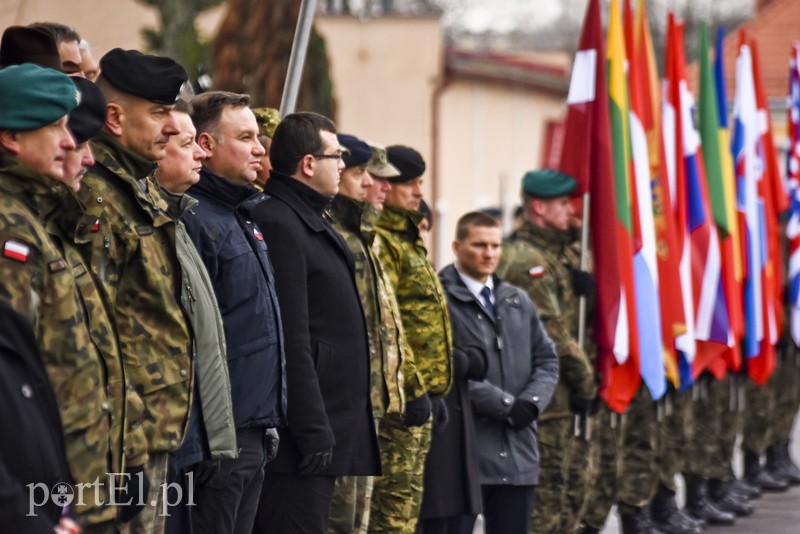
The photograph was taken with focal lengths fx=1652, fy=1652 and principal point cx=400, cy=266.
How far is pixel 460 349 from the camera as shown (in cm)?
779

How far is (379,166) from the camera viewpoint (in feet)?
24.0

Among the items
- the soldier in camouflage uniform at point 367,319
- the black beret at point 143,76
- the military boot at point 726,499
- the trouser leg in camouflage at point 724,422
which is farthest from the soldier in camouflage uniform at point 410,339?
the military boot at point 726,499

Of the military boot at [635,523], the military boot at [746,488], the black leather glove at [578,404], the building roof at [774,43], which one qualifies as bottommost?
the military boot at [635,523]

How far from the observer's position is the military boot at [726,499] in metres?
11.7

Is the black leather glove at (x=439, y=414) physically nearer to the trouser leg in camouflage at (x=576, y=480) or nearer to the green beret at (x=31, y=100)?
the trouser leg in camouflage at (x=576, y=480)

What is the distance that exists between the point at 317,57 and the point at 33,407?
1552cm

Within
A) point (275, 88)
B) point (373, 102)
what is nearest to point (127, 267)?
point (275, 88)

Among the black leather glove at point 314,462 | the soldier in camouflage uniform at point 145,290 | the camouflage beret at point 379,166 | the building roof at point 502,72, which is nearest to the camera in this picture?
the soldier in camouflage uniform at point 145,290

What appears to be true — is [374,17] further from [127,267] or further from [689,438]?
[127,267]

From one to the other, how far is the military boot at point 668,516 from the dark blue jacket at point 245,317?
212 inches

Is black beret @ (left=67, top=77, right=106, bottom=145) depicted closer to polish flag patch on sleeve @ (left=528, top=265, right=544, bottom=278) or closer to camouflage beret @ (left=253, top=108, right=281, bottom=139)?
camouflage beret @ (left=253, top=108, right=281, bottom=139)


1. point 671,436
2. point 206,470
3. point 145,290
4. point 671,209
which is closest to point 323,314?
point 206,470

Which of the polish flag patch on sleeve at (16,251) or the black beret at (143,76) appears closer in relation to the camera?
the polish flag patch on sleeve at (16,251)

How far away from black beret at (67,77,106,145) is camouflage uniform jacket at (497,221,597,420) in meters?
4.42
